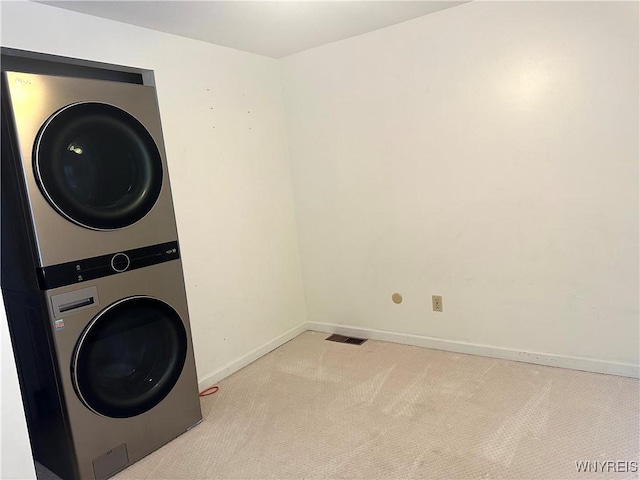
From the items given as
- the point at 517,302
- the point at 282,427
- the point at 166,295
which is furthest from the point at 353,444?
the point at 517,302

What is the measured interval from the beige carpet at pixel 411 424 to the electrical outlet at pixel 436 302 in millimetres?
303

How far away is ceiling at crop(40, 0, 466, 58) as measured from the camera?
218 cm

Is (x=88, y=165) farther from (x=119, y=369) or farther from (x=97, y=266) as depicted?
(x=119, y=369)

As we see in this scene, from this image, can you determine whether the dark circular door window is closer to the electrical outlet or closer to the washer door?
the washer door

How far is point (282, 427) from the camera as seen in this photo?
2.24 metres

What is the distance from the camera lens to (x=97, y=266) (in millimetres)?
1878

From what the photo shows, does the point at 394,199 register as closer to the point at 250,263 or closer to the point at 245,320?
the point at 250,263

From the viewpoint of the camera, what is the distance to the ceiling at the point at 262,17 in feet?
7.14

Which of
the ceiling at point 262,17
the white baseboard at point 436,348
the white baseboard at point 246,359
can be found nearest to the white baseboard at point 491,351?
the white baseboard at point 436,348

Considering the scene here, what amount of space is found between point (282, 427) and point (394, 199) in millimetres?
1564

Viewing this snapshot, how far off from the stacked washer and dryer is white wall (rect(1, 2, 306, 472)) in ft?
1.61

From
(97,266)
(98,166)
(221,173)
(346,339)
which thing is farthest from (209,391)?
(98,166)

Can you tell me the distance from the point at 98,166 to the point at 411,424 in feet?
6.01

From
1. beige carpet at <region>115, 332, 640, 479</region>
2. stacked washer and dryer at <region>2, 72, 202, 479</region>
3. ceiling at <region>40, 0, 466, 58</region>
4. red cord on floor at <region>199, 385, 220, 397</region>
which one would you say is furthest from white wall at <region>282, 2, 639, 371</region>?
stacked washer and dryer at <region>2, 72, 202, 479</region>
